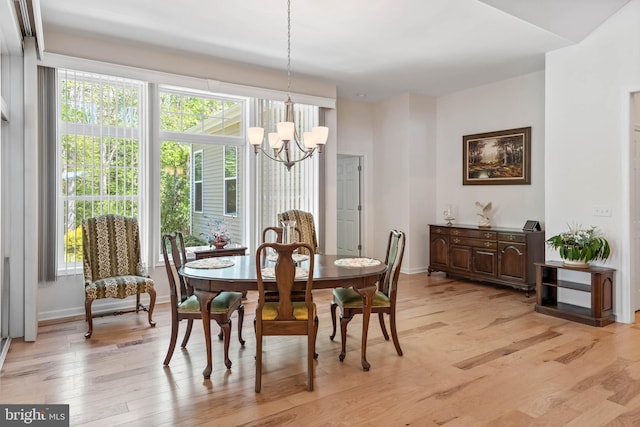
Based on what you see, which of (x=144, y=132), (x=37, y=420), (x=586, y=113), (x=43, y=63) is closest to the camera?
(x=37, y=420)

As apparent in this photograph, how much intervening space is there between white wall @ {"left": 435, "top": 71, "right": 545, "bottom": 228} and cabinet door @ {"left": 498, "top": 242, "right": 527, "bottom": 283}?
2.01 ft

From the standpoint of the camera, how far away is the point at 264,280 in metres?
2.78

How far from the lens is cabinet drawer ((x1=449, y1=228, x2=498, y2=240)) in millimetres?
5645

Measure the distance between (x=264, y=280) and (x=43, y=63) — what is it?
3287 mm

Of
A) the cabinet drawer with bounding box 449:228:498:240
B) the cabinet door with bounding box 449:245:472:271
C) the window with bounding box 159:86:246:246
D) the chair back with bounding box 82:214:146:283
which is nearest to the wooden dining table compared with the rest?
the chair back with bounding box 82:214:146:283

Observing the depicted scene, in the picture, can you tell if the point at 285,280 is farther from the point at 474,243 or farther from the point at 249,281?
the point at 474,243

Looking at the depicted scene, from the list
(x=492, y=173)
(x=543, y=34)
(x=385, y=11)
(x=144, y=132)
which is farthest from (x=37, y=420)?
(x=492, y=173)

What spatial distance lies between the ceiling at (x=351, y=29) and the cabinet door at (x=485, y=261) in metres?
2.47

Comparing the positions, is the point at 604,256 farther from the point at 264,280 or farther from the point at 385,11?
the point at 264,280

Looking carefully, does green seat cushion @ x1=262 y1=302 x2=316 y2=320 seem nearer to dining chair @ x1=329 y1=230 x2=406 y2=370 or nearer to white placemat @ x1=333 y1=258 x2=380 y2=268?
dining chair @ x1=329 y1=230 x2=406 y2=370

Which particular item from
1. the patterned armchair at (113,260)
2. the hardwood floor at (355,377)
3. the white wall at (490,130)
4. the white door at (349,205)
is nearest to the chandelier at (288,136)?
the hardwood floor at (355,377)

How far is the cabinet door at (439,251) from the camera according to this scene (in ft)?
20.7

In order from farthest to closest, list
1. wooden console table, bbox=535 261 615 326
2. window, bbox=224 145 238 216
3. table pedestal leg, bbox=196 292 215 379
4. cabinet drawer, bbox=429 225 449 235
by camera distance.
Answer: cabinet drawer, bbox=429 225 449 235
window, bbox=224 145 238 216
wooden console table, bbox=535 261 615 326
table pedestal leg, bbox=196 292 215 379

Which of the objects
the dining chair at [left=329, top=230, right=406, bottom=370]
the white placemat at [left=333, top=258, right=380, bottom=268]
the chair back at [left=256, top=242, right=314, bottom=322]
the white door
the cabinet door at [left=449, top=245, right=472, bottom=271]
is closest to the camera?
the chair back at [left=256, top=242, right=314, bottom=322]
